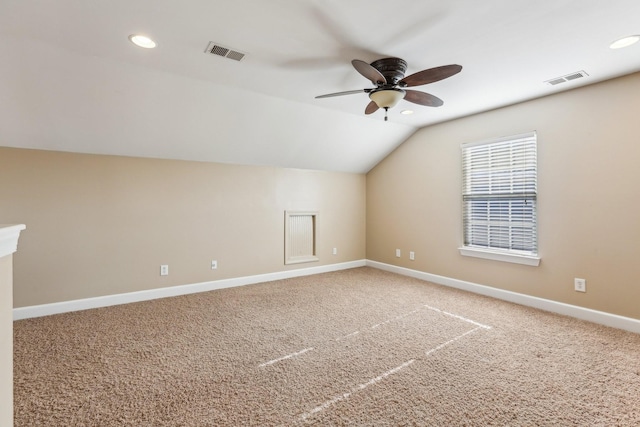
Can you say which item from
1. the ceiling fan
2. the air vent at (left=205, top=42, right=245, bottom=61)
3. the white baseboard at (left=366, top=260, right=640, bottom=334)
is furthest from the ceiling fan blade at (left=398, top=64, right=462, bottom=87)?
the white baseboard at (left=366, top=260, right=640, bottom=334)

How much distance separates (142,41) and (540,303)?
15.5ft

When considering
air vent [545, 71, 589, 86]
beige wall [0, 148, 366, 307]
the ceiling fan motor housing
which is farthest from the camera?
beige wall [0, 148, 366, 307]

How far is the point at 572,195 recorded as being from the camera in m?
3.33

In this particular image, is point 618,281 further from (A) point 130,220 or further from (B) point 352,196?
(A) point 130,220

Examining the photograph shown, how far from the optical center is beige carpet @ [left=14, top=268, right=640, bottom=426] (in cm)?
181

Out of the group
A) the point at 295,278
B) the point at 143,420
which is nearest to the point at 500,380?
the point at 143,420

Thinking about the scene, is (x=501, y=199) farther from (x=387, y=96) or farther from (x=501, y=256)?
(x=387, y=96)

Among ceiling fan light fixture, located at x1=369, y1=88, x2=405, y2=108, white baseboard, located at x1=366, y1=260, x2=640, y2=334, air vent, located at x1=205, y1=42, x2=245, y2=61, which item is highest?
air vent, located at x1=205, y1=42, x2=245, y2=61

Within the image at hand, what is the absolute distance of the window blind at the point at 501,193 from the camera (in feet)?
12.1

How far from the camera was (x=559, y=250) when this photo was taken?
3449mm

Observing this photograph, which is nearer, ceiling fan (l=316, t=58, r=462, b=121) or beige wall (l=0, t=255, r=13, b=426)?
beige wall (l=0, t=255, r=13, b=426)

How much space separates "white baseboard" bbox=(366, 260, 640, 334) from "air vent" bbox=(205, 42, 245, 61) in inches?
156

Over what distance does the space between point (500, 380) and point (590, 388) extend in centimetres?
55

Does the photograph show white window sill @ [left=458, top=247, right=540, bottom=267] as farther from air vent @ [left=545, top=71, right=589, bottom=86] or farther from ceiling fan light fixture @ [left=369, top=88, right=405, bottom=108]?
ceiling fan light fixture @ [left=369, top=88, right=405, bottom=108]
